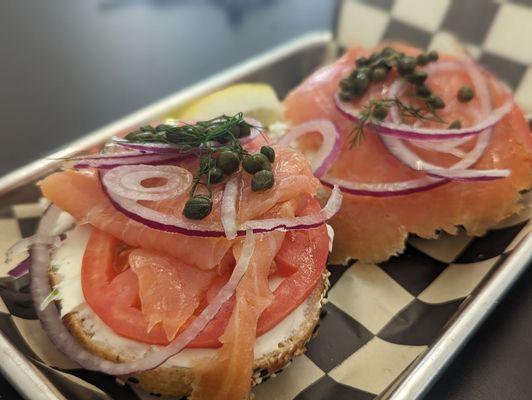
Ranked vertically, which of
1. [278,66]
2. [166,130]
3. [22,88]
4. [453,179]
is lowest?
[22,88]

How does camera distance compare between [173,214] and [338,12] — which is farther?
[338,12]

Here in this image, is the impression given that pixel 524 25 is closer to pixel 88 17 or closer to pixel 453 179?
pixel 453 179

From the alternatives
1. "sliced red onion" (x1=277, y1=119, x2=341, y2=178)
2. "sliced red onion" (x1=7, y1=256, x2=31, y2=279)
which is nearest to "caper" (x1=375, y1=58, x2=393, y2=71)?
"sliced red onion" (x1=277, y1=119, x2=341, y2=178)

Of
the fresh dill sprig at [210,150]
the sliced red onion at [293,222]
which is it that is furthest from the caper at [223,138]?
the sliced red onion at [293,222]

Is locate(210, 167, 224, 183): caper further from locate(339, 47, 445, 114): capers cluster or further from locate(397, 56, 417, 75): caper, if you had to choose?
locate(397, 56, 417, 75): caper

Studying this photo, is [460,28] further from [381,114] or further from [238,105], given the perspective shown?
[238,105]

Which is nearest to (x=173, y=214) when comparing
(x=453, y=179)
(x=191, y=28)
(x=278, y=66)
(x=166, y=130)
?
(x=166, y=130)
